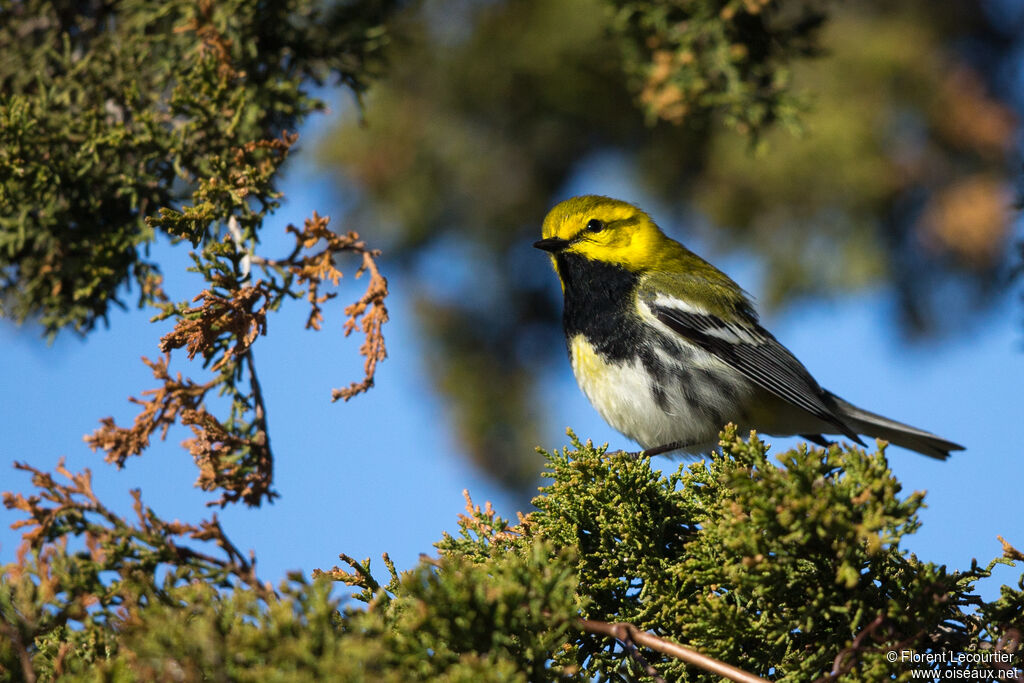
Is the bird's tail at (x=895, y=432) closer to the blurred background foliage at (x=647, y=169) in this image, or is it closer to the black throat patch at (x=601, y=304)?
the black throat patch at (x=601, y=304)

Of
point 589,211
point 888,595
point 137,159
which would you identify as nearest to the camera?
point 888,595

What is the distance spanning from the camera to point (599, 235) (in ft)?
12.4

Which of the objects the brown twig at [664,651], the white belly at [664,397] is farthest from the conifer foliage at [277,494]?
the white belly at [664,397]

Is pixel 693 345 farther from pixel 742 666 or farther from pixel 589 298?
pixel 742 666

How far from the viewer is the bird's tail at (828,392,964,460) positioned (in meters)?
3.63

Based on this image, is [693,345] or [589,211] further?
[589,211]

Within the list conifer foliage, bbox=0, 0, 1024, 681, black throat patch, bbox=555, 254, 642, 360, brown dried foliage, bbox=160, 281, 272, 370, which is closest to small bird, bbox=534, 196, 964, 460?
black throat patch, bbox=555, 254, 642, 360

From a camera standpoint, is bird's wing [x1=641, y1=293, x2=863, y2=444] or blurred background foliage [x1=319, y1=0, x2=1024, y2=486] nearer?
bird's wing [x1=641, y1=293, x2=863, y2=444]

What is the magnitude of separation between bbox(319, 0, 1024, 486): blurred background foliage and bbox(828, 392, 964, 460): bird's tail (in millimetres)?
1480

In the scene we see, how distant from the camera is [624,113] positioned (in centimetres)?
526

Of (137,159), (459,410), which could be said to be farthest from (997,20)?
(137,159)

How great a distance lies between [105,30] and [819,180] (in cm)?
Result: 391

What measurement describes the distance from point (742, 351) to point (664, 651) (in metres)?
2.09

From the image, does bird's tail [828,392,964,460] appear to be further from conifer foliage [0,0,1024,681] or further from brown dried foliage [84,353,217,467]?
brown dried foliage [84,353,217,467]
